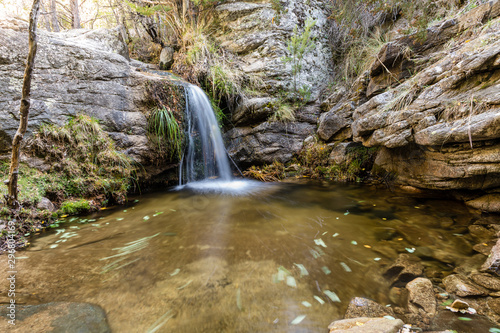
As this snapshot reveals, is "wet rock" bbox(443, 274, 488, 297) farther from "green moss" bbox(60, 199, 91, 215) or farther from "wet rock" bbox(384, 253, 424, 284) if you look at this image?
"green moss" bbox(60, 199, 91, 215)

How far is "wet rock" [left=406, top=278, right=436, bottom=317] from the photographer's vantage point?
4.09 ft

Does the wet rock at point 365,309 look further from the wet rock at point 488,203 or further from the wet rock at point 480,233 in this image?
the wet rock at point 488,203

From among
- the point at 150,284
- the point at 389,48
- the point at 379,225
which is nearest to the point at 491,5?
the point at 389,48

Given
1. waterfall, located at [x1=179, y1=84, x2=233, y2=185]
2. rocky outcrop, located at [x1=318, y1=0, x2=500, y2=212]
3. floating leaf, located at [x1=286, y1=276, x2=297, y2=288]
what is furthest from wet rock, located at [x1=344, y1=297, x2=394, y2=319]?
waterfall, located at [x1=179, y1=84, x2=233, y2=185]

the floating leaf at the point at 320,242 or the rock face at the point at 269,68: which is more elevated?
the rock face at the point at 269,68

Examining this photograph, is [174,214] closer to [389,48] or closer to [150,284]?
[150,284]

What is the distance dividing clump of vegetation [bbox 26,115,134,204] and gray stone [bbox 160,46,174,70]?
184 inches

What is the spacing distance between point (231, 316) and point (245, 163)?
195 inches

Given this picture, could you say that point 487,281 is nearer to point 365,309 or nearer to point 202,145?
point 365,309

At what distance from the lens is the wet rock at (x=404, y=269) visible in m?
1.57

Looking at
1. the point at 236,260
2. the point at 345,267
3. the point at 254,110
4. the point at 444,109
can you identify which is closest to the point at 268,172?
the point at 254,110

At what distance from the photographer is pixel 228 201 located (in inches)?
150

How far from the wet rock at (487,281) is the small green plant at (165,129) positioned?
16.4ft

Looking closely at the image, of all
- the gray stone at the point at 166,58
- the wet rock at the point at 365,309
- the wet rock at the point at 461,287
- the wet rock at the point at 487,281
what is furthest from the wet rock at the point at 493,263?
the gray stone at the point at 166,58
